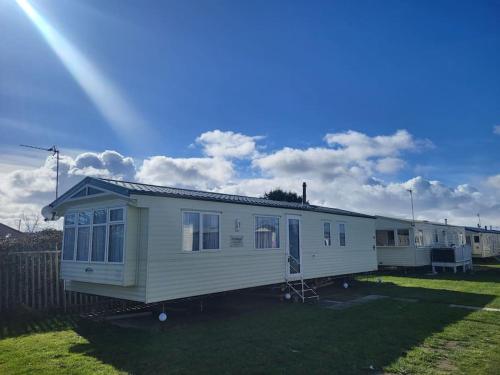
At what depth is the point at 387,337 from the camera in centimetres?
750

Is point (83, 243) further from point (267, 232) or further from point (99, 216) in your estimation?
point (267, 232)

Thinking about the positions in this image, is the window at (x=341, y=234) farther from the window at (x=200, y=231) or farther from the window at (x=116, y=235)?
the window at (x=116, y=235)

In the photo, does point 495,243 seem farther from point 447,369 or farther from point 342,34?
point 447,369

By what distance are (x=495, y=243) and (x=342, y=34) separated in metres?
37.7

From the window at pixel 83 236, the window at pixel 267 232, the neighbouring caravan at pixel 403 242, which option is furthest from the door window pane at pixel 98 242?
the neighbouring caravan at pixel 403 242

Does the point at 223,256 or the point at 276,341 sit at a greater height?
the point at 223,256

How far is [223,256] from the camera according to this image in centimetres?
1077

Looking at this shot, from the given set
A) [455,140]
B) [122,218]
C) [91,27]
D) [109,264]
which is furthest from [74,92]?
[455,140]

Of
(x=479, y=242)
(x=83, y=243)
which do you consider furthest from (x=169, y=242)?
(x=479, y=242)

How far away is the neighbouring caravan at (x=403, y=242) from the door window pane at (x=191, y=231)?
54.0 feet

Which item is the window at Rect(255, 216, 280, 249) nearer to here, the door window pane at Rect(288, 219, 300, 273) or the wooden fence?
the door window pane at Rect(288, 219, 300, 273)

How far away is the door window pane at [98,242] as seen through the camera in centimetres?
Answer: 973

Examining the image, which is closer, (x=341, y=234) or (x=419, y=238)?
(x=341, y=234)

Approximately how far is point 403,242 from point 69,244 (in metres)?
19.3
